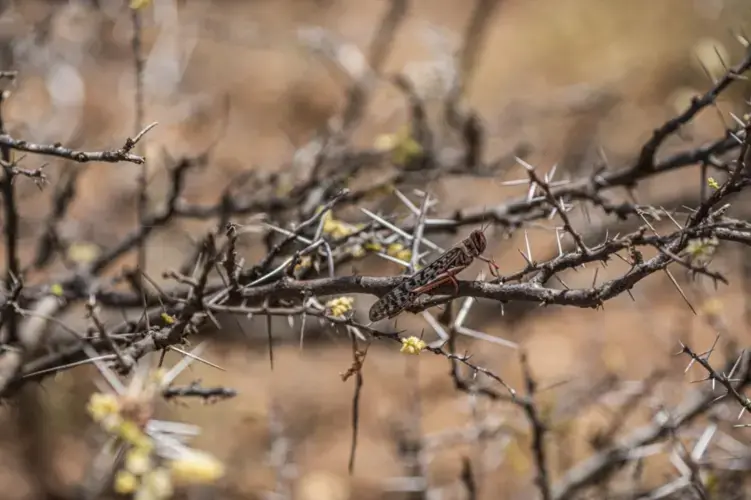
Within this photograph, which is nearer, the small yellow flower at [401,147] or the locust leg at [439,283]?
the locust leg at [439,283]

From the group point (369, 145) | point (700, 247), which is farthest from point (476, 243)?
point (369, 145)

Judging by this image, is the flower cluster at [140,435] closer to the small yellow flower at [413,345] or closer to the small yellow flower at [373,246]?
the small yellow flower at [413,345]

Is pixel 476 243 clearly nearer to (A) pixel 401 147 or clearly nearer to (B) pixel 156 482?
(B) pixel 156 482

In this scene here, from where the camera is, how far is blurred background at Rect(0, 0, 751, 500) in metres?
3.62

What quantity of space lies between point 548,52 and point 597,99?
2.44m

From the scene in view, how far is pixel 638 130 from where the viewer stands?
23.0 ft

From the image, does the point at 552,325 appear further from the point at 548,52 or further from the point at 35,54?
the point at 35,54

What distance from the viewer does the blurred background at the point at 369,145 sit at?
3625mm

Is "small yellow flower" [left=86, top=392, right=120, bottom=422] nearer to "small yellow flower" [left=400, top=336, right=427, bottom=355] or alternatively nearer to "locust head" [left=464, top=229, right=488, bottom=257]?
"small yellow flower" [left=400, top=336, right=427, bottom=355]

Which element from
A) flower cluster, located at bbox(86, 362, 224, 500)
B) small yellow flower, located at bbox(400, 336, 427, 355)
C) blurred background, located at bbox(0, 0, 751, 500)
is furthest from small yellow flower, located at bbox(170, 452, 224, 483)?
blurred background, located at bbox(0, 0, 751, 500)

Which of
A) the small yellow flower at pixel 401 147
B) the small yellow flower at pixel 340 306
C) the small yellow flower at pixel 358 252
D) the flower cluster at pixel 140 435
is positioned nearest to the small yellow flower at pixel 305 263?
the small yellow flower at pixel 358 252

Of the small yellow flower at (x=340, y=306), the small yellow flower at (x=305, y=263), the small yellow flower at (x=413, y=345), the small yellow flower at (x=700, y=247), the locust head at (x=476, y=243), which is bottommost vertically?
the small yellow flower at (x=413, y=345)

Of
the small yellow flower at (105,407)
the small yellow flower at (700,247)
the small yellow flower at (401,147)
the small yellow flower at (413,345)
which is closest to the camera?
the small yellow flower at (105,407)

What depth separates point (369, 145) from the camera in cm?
623
